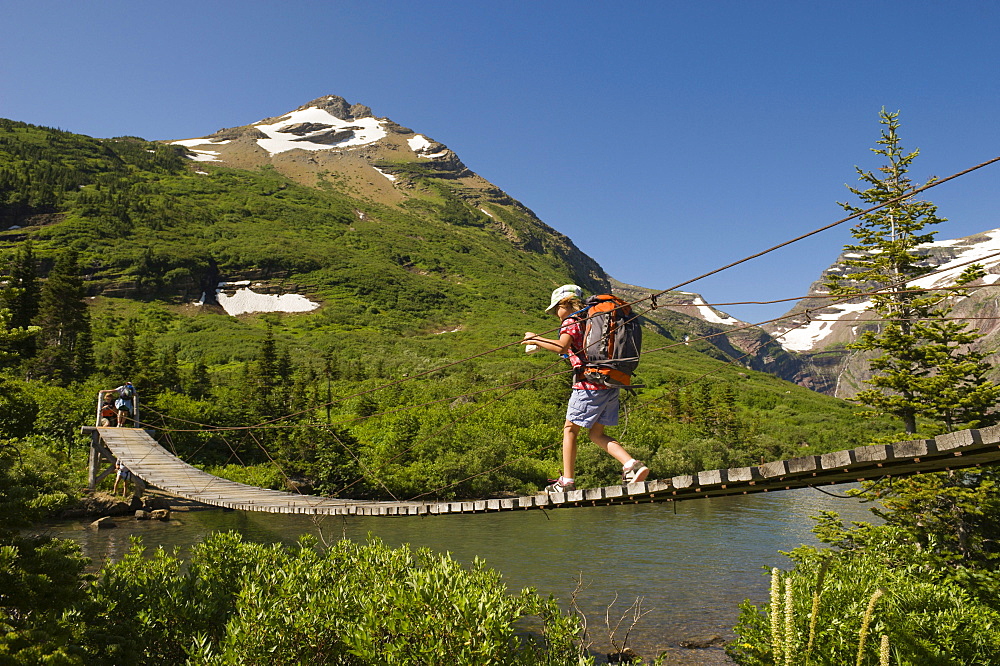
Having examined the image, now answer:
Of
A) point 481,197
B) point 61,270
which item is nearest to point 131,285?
point 61,270

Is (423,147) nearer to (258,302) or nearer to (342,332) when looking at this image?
(258,302)

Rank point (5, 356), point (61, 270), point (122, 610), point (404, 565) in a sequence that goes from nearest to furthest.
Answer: point (5, 356) → point (122, 610) → point (404, 565) → point (61, 270)

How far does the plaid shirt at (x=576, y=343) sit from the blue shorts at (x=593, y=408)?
0.04 m

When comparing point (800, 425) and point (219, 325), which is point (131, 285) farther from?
point (800, 425)

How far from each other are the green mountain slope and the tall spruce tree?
3.49 m

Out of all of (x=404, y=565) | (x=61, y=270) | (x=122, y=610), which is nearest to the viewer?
(x=122, y=610)

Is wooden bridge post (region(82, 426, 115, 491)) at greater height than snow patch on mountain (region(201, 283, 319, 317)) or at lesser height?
lesser

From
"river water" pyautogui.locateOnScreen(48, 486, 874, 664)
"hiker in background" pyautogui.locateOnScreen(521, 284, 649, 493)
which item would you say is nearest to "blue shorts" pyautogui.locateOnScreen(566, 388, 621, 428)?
"hiker in background" pyautogui.locateOnScreen(521, 284, 649, 493)

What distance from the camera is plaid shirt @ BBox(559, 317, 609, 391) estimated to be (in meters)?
4.74

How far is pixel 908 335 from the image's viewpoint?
1256 cm

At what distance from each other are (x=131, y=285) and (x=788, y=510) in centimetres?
7145

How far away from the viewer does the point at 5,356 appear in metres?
5.61

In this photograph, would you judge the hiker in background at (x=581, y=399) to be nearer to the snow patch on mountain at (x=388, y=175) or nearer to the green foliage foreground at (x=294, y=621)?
the green foliage foreground at (x=294, y=621)

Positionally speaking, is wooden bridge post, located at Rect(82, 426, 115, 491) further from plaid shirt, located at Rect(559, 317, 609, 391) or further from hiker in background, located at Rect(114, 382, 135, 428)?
plaid shirt, located at Rect(559, 317, 609, 391)
